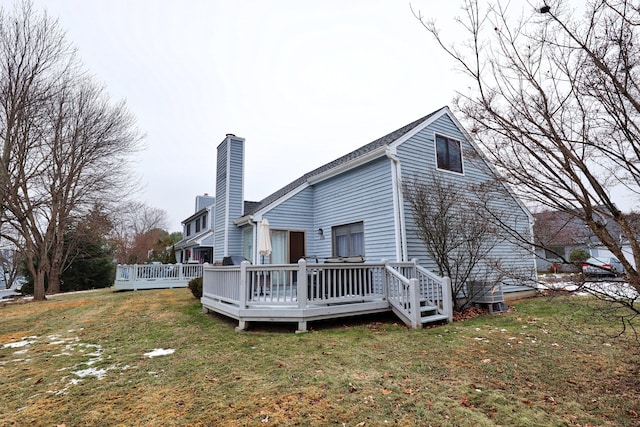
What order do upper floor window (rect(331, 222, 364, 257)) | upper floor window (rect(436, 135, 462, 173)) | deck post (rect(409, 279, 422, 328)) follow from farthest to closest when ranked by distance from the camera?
upper floor window (rect(436, 135, 462, 173))
upper floor window (rect(331, 222, 364, 257))
deck post (rect(409, 279, 422, 328))

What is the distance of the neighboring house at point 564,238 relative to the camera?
124 inches

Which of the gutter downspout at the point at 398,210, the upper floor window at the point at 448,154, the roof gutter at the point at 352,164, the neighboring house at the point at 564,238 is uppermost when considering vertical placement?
the upper floor window at the point at 448,154

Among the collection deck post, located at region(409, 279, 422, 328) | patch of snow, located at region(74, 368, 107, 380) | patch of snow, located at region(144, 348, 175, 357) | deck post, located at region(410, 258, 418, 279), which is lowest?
patch of snow, located at region(144, 348, 175, 357)

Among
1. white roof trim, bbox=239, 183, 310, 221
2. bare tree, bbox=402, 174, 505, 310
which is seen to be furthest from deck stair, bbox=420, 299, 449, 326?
white roof trim, bbox=239, 183, 310, 221

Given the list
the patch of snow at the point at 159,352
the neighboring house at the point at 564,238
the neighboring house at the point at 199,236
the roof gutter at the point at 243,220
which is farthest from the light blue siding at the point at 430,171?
the neighboring house at the point at 199,236

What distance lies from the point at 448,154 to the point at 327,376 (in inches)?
342

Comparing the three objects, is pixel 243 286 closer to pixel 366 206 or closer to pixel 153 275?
pixel 366 206

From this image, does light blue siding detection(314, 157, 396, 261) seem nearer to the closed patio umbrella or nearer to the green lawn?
the closed patio umbrella

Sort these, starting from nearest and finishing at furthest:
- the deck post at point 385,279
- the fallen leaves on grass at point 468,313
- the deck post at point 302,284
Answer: the deck post at point 302,284 → the deck post at point 385,279 → the fallen leaves on grass at point 468,313

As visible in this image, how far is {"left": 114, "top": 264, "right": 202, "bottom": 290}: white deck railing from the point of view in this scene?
53.1ft

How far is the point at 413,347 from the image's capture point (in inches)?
197

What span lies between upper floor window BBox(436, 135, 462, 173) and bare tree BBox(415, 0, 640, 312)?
23.2ft

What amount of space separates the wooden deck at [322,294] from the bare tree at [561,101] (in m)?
3.87

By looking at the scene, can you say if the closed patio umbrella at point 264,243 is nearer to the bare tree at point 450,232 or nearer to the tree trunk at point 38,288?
the bare tree at point 450,232
